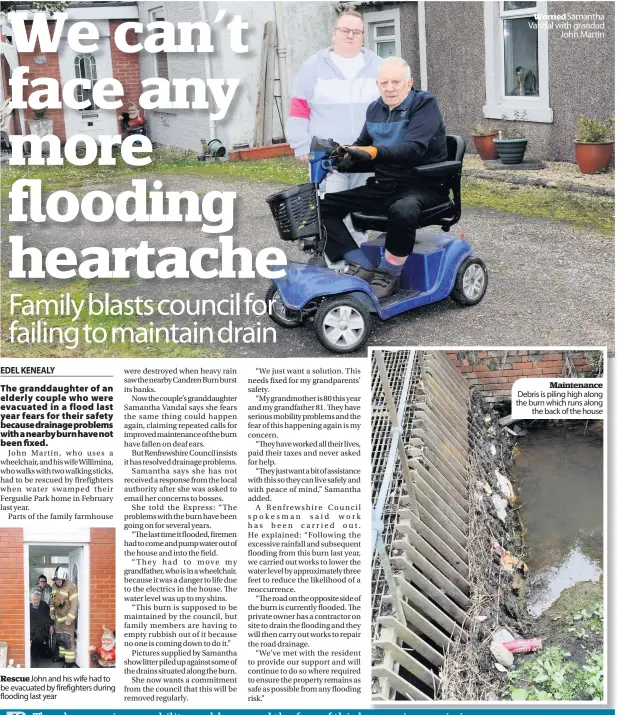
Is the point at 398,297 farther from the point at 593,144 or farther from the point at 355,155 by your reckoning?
the point at 593,144

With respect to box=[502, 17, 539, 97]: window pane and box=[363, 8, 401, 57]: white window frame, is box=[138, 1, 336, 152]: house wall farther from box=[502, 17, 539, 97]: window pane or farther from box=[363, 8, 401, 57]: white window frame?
box=[502, 17, 539, 97]: window pane

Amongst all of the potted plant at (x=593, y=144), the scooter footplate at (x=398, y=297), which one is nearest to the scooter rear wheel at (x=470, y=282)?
the scooter footplate at (x=398, y=297)

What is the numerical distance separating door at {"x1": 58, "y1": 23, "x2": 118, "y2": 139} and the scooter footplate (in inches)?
49.4

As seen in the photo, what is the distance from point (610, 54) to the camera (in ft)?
15.1

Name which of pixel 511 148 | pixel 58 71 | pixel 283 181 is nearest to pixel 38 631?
pixel 283 181

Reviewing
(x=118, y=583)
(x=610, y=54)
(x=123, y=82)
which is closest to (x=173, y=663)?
(x=118, y=583)

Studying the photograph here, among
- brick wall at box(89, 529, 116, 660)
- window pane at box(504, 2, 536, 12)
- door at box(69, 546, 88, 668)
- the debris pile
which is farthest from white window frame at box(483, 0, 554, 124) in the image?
door at box(69, 546, 88, 668)

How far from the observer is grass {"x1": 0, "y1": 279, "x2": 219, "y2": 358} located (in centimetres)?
432

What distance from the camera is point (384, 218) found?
459 cm

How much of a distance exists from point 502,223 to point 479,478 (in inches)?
45.6

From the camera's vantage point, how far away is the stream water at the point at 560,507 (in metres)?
4.57

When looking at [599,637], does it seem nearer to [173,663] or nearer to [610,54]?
[173,663]

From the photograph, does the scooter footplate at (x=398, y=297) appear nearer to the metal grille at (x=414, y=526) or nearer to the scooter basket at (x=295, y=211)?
the metal grille at (x=414, y=526)

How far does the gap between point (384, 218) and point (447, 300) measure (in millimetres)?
478
